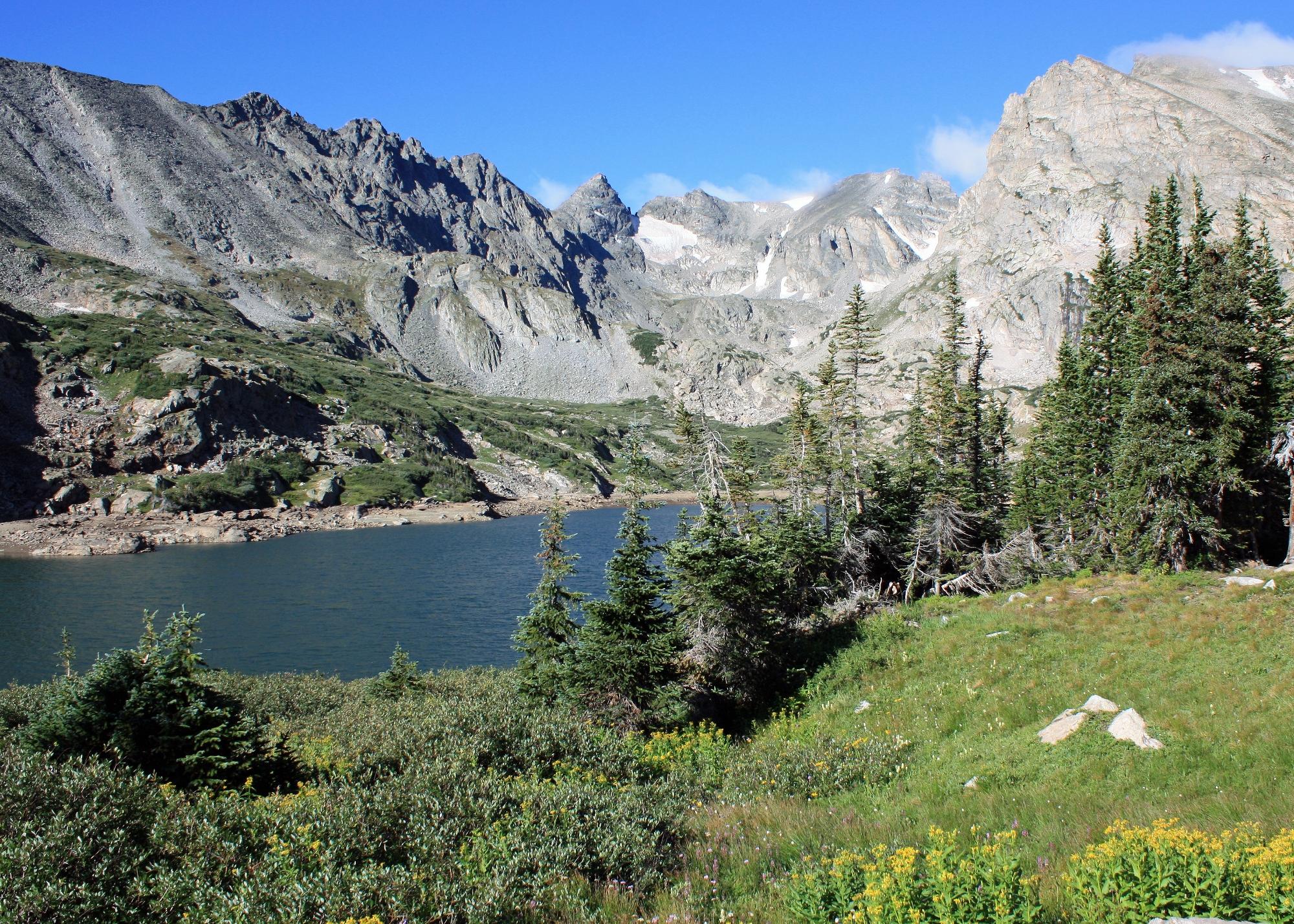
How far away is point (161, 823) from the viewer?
7.74m

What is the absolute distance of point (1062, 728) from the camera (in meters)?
12.3

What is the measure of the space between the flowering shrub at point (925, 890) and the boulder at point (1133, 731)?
19.5ft

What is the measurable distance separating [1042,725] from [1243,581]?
37.0 feet

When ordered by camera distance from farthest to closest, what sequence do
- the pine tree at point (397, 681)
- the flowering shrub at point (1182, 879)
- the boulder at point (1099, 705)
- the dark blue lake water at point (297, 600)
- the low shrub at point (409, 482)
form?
1. the low shrub at point (409, 482)
2. the dark blue lake water at point (297, 600)
3. the pine tree at point (397, 681)
4. the boulder at point (1099, 705)
5. the flowering shrub at point (1182, 879)

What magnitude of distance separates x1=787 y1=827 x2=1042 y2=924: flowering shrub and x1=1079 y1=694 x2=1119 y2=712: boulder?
7261mm

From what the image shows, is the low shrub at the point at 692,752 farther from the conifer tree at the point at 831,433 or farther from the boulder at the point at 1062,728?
the conifer tree at the point at 831,433

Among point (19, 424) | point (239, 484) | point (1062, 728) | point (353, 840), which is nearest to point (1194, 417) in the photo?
point (1062, 728)

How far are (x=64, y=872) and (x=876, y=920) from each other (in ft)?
25.5

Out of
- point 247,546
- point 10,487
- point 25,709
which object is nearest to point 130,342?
point 10,487

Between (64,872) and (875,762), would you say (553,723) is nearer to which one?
(875,762)

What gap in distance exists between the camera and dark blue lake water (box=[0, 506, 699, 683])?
50.2 meters

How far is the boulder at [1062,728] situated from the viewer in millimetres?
12062

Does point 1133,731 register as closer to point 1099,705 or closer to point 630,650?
point 1099,705

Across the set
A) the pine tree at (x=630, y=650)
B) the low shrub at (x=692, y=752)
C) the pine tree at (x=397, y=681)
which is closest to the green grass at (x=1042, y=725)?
the low shrub at (x=692, y=752)
